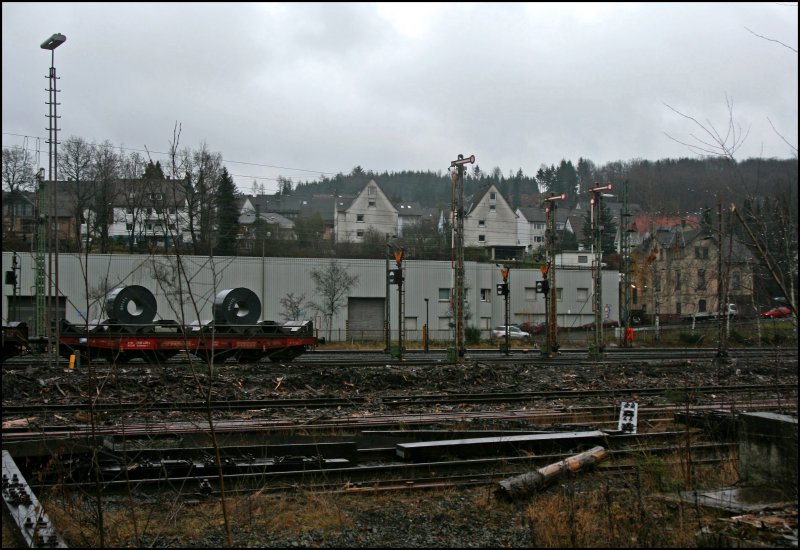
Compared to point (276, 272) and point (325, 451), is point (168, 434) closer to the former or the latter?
point (325, 451)

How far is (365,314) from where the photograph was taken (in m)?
52.5

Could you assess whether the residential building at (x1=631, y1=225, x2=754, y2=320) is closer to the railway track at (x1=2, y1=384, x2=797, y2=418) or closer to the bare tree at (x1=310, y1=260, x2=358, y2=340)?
the bare tree at (x1=310, y1=260, x2=358, y2=340)

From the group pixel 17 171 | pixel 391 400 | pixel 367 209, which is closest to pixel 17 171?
pixel 17 171

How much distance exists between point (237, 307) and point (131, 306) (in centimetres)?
375

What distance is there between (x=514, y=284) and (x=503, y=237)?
27.1 metres

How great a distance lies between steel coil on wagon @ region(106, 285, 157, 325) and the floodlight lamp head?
8.20 meters

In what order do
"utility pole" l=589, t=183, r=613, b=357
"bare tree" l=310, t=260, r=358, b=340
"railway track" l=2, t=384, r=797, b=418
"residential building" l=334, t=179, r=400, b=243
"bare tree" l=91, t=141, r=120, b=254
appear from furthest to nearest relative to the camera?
"residential building" l=334, t=179, r=400, b=243
"bare tree" l=310, t=260, r=358, b=340
"bare tree" l=91, t=141, r=120, b=254
"utility pole" l=589, t=183, r=613, b=357
"railway track" l=2, t=384, r=797, b=418

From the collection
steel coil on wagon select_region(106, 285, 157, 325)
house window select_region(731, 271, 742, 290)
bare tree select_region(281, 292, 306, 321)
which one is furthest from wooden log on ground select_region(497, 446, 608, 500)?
bare tree select_region(281, 292, 306, 321)

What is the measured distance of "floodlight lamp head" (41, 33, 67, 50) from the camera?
1747 centimetres

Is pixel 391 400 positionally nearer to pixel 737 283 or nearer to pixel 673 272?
pixel 737 283

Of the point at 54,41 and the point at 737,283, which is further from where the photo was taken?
the point at 54,41

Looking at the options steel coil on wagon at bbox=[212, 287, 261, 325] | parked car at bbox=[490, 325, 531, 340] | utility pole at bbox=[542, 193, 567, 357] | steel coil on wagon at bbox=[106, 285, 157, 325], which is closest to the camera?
steel coil on wagon at bbox=[106, 285, 157, 325]

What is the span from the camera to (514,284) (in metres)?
56.6

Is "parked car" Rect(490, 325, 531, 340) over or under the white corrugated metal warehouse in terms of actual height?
under
